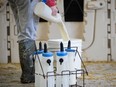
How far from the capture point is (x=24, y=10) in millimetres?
1828

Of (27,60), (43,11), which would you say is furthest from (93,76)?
(43,11)

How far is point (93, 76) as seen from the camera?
209cm

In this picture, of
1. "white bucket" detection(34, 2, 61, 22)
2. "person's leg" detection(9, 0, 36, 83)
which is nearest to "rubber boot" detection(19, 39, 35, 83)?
"person's leg" detection(9, 0, 36, 83)

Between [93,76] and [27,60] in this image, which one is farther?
[93,76]

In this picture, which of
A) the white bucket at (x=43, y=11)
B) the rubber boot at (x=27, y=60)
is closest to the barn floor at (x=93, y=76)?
the rubber boot at (x=27, y=60)

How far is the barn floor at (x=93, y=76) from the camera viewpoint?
180cm

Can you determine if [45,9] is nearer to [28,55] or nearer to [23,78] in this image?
[28,55]

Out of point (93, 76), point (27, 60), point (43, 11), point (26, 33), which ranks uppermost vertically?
point (43, 11)

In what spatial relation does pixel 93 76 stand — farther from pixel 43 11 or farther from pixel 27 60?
pixel 43 11

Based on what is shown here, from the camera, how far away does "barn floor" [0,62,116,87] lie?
1.80 m

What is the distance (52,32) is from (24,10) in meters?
1.10

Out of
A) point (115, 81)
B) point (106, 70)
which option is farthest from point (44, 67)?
point (106, 70)

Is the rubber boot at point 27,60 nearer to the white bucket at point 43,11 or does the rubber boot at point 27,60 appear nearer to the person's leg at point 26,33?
the person's leg at point 26,33

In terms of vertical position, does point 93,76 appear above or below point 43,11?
below
